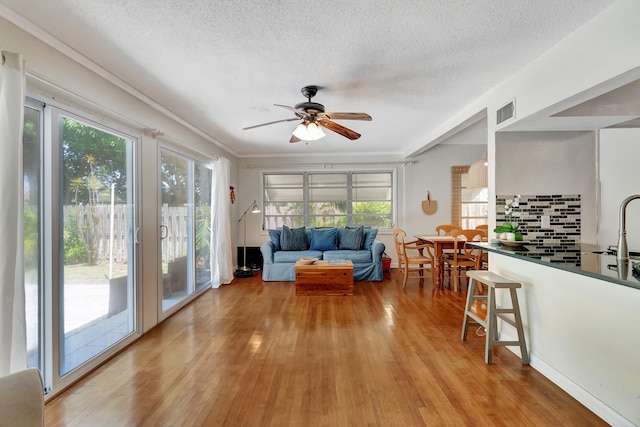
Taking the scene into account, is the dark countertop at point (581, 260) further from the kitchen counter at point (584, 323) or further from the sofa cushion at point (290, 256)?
the sofa cushion at point (290, 256)

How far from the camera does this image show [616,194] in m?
2.74

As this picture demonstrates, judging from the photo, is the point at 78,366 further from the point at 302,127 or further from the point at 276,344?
the point at 302,127

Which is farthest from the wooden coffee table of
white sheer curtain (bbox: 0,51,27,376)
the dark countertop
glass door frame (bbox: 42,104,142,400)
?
white sheer curtain (bbox: 0,51,27,376)

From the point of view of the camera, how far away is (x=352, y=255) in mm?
5047

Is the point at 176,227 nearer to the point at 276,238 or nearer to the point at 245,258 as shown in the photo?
the point at 276,238

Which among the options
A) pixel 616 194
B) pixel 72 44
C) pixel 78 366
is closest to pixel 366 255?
pixel 616 194

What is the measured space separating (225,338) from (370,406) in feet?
5.19

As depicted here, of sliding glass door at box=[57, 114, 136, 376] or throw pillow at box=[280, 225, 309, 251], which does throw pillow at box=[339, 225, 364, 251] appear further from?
sliding glass door at box=[57, 114, 136, 376]

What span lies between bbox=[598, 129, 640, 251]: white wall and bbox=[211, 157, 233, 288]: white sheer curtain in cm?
460

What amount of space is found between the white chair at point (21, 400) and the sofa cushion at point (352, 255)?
4.22 meters

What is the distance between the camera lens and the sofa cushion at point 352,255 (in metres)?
5.02

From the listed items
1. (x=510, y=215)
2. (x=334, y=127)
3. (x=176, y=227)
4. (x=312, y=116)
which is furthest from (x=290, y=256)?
(x=510, y=215)

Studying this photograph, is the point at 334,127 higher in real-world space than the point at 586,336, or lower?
higher

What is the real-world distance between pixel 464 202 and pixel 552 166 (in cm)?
344
